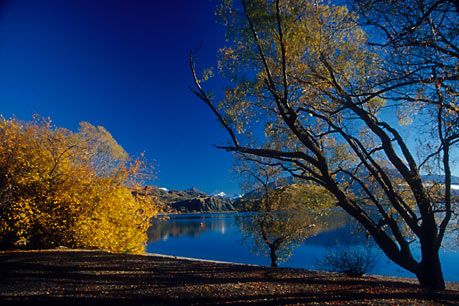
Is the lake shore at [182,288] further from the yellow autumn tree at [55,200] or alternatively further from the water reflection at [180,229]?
the water reflection at [180,229]

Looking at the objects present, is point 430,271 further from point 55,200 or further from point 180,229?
point 180,229

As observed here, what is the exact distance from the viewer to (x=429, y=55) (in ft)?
15.4

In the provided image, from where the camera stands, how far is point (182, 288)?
470 cm

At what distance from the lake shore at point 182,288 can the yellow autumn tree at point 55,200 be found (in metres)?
4.90

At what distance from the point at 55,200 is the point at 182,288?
31.3ft

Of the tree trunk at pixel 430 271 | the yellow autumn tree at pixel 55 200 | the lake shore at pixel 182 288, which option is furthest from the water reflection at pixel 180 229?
the tree trunk at pixel 430 271

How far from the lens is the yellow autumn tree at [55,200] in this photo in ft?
34.2

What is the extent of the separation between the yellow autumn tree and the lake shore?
4.90 m

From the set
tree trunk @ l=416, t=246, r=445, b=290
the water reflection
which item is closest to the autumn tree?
tree trunk @ l=416, t=246, r=445, b=290

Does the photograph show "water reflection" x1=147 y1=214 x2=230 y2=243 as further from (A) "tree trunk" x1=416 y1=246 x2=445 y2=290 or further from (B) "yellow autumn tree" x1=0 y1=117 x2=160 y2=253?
(A) "tree trunk" x1=416 y1=246 x2=445 y2=290

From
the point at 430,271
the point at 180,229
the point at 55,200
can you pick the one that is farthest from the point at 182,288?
the point at 180,229

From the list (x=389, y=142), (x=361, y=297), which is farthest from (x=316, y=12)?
(x=361, y=297)

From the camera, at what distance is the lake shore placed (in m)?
4.13

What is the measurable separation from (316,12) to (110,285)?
910 cm
